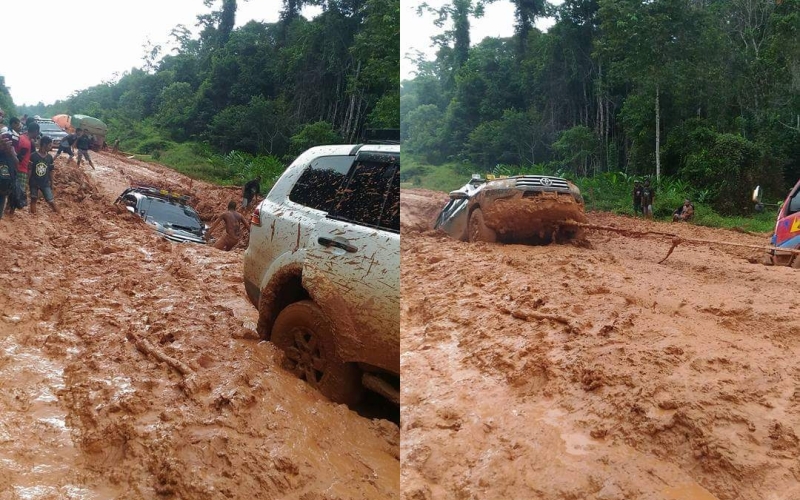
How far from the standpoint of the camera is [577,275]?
5.02ft

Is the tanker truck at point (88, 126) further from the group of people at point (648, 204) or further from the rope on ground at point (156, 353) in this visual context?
the group of people at point (648, 204)

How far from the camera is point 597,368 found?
4.03ft

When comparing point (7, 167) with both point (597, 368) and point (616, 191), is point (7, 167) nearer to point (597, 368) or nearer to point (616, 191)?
point (597, 368)

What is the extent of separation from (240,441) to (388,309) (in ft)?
1.43

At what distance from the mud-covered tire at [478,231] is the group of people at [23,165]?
3.85 feet

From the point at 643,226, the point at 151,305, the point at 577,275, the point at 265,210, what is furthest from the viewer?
the point at 265,210

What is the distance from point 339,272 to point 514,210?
1.73 feet

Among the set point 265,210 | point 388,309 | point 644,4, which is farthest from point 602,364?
point 265,210

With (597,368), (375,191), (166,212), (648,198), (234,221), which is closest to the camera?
(597,368)

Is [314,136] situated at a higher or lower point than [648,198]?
higher

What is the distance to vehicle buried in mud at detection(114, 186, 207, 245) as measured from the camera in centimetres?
192

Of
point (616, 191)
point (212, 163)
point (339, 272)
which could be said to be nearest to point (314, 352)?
point (339, 272)

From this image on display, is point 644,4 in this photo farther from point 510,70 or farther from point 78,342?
point 78,342

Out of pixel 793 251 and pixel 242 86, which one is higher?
pixel 242 86
